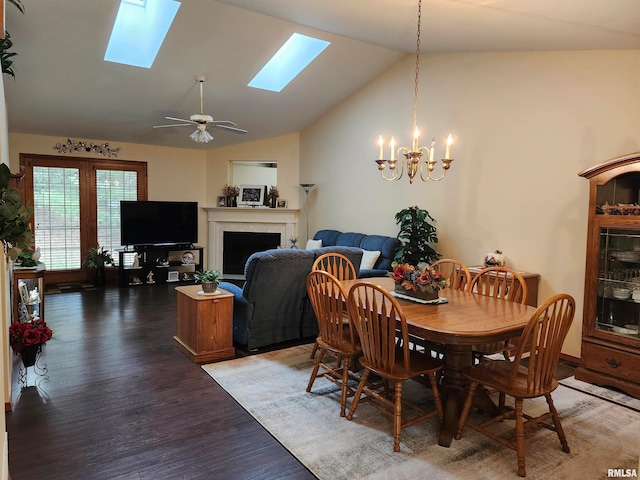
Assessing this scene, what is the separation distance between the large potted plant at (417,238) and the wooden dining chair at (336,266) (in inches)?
50.1

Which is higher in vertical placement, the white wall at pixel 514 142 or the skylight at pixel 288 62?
the skylight at pixel 288 62

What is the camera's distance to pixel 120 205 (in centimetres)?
748

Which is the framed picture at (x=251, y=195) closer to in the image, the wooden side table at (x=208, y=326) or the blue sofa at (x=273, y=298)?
the blue sofa at (x=273, y=298)

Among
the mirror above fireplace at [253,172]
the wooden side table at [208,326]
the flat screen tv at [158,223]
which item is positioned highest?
the mirror above fireplace at [253,172]

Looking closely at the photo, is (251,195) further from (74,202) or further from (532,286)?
(532,286)

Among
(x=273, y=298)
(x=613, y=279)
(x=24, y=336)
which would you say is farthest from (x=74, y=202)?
(x=613, y=279)

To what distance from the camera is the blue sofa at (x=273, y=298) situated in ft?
13.3

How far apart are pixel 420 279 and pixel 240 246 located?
6146mm

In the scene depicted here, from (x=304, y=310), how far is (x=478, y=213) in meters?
2.40

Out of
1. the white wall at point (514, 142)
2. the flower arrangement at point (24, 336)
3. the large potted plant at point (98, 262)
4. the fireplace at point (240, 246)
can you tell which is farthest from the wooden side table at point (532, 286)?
the large potted plant at point (98, 262)

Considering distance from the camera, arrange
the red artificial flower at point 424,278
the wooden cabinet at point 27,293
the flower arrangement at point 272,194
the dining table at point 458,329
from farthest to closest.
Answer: the flower arrangement at point 272,194 < the wooden cabinet at point 27,293 < the red artificial flower at point 424,278 < the dining table at point 458,329

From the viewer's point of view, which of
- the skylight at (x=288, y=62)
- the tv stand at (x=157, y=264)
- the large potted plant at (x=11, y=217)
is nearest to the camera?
the large potted plant at (x=11, y=217)

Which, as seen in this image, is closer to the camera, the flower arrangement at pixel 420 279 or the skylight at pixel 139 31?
the flower arrangement at pixel 420 279

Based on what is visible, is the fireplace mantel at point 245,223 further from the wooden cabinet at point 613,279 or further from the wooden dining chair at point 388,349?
the wooden dining chair at point 388,349
